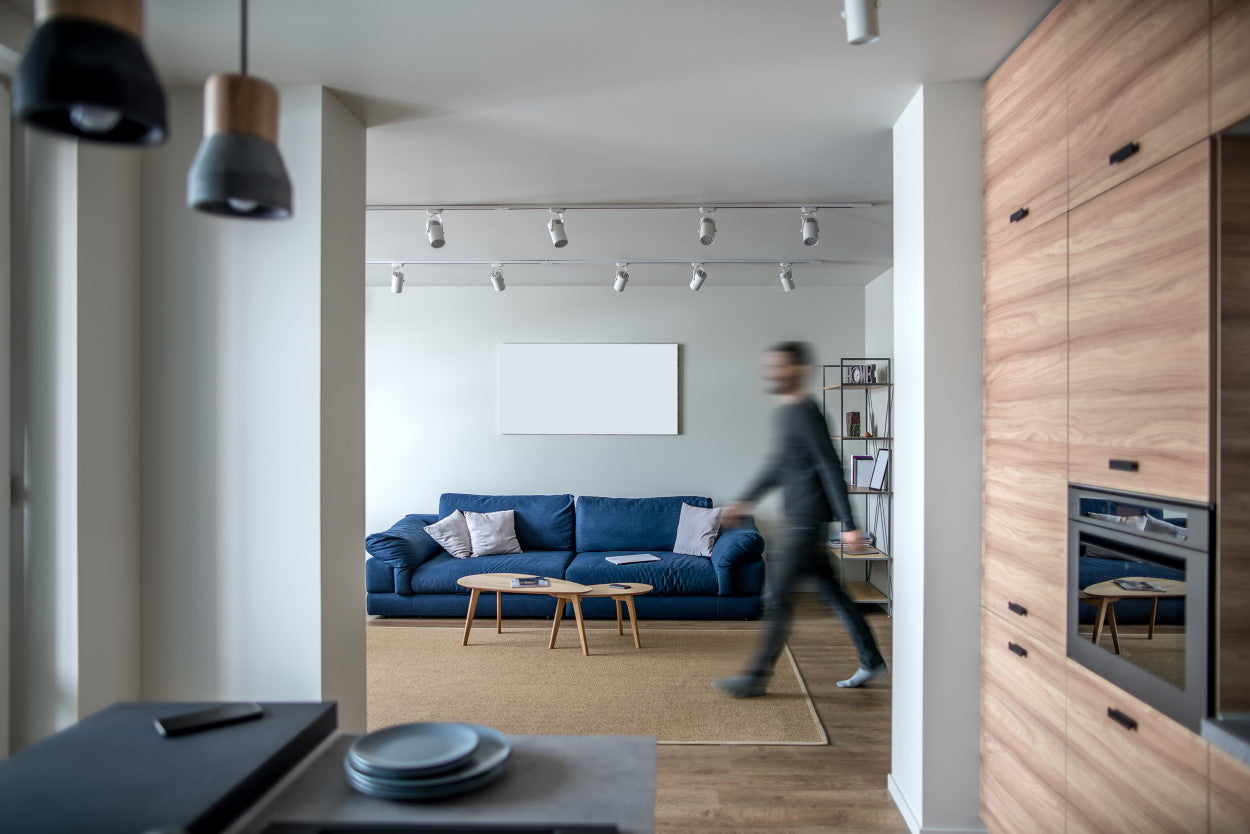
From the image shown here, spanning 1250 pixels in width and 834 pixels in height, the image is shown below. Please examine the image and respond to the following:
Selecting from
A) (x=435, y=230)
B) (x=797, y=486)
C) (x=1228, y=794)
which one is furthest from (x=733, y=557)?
(x=1228, y=794)

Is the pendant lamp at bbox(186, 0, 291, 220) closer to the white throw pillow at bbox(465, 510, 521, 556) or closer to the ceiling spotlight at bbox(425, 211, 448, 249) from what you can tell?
the ceiling spotlight at bbox(425, 211, 448, 249)

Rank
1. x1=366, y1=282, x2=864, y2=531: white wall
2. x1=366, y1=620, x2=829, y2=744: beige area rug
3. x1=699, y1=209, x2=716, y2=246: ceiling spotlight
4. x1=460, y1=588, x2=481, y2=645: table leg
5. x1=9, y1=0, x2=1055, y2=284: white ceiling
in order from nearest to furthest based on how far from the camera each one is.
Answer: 1. x1=9, y1=0, x2=1055, y2=284: white ceiling
2. x1=366, y1=620, x2=829, y2=744: beige area rug
3. x1=699, y1=209, x2=716, y2=246: ceiling spotlight
4. x1=460, y1=588, x2=481, y2=645: table leg
5. x1=366, y1=282, x2=864, y2=531: white wall

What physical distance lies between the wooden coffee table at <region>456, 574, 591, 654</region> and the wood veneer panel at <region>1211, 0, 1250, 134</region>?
12.7ft

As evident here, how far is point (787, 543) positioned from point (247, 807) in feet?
8.16

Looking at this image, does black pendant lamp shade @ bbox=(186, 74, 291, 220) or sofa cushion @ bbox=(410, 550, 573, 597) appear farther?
sofa cushion @ bbox=(410, 550, 573, 597)

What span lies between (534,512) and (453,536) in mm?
659

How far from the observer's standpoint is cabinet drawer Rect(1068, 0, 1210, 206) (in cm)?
154

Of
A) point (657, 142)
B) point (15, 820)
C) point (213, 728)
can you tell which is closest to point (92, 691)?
point (213, 728)

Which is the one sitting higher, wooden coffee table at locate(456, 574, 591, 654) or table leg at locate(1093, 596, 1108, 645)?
table leg at locate(1093, 596, 1108, 645)

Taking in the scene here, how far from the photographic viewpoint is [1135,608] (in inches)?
69.1

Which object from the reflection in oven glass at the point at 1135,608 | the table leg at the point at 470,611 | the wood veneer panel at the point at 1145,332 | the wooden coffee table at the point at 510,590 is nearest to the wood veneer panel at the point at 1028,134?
the wood veneer panel at the point at 1145,332

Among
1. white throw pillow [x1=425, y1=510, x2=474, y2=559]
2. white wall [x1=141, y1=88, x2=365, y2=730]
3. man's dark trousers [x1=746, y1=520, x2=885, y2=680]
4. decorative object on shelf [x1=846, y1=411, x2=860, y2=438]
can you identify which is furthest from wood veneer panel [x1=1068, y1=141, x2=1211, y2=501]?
white throw pillow [x1=425, y1=510, x2=474, y2=559]

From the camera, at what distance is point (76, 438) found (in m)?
2.36

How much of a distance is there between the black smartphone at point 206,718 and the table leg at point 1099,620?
181cm
